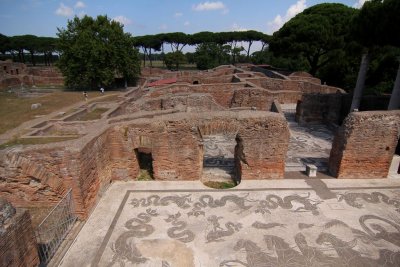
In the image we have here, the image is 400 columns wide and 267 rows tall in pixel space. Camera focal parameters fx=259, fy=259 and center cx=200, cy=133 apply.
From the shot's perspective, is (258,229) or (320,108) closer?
(258,229)

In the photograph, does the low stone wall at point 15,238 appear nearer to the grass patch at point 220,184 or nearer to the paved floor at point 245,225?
the paved floor at point 245,225

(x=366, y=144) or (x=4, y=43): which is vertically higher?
(x=4, y=43)

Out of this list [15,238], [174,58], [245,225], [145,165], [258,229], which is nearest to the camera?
[15,238]

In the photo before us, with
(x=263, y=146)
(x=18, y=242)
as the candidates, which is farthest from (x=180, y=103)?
(x=18, y=242)

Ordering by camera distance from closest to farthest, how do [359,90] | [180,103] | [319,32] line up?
[180,103] → [359,90] → [319,32]

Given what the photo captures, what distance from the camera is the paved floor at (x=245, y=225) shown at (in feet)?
18.0

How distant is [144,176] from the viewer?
352 inches

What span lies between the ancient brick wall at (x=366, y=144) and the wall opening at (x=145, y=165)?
253 inches

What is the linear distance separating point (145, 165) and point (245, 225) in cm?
468

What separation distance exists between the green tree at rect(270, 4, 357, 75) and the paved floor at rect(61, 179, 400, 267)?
24.1m

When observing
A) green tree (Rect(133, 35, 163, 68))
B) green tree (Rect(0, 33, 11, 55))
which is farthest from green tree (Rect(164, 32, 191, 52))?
green tree (Rect(0, 33, 11, 55))

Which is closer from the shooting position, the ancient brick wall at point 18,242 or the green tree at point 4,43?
the ancient brick wall at point 18,242

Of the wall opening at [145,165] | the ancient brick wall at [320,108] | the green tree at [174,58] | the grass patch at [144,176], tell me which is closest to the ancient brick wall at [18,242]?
the grass patch at [144,176]

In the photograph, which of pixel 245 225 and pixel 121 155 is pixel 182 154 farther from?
pixel 245 225
